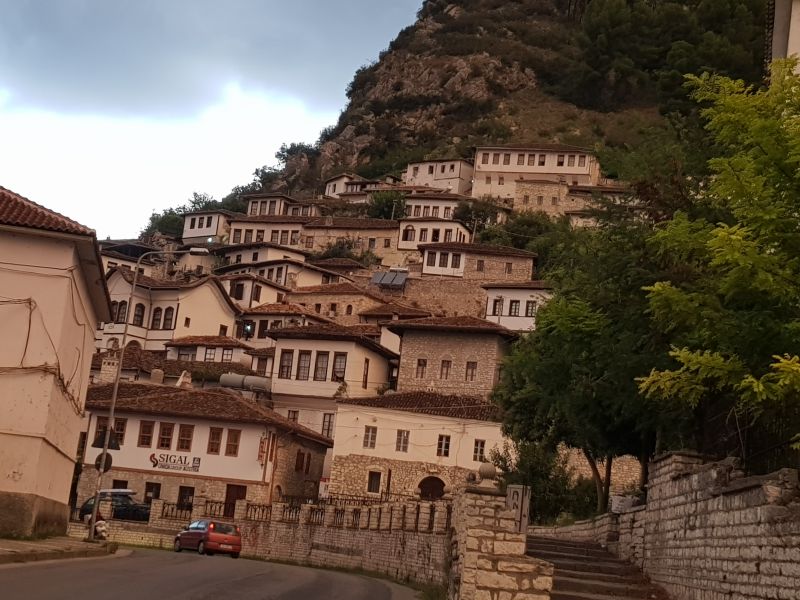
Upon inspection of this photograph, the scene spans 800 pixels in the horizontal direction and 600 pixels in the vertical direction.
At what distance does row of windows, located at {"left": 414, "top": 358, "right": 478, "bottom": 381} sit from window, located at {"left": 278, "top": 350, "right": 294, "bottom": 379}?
25.4 feet

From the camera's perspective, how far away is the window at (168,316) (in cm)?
8138

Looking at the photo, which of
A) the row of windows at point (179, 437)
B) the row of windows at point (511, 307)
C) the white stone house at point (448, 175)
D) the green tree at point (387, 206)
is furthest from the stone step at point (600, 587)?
the white stone house at point (448, 175)

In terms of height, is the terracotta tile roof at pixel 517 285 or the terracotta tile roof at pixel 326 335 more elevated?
the terracotta tile roof at pixel 517 285

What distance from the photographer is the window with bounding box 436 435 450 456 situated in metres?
54.9

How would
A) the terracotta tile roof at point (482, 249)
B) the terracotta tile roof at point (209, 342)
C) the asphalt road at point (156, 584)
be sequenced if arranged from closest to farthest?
the asphalt road at point (156, 584) < the terracotta tile roof at point (209, 342) < the terracotta tile roof at point (482, 249)

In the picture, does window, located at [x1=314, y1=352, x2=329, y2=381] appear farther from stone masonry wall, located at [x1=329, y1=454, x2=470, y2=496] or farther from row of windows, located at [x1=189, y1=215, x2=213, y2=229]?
row of windows, located at [x1=189, y1=215, x2=213, y2=229]

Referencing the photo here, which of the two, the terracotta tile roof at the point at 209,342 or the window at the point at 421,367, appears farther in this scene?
the terracotta tile roof at the point at 209,342

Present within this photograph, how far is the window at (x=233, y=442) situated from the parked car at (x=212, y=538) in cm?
1479

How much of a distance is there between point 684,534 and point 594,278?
6.37 metres

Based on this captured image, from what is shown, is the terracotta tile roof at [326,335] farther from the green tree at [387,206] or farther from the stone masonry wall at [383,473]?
the green tree at [387,206]

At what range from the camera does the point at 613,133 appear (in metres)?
132

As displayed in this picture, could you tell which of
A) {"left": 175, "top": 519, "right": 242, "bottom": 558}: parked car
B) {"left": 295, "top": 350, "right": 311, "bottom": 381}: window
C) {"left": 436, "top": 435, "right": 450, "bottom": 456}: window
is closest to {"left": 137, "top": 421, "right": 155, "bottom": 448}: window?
{"left": 295, "top": 350, "right": 311, "bottom": 381}: window

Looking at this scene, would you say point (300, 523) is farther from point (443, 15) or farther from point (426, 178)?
point (443, 15)

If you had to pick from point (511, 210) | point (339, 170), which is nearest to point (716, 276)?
point (511, 210)
